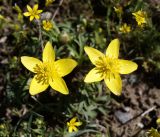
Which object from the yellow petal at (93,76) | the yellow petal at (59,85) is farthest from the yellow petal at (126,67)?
the yellow petal at (59,85)

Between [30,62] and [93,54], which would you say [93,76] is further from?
[30,62]

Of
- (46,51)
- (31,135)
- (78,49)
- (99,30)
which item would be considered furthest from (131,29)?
(31,135)

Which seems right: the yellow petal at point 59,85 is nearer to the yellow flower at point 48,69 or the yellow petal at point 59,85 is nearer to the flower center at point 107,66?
the yellow flower at point 48,69

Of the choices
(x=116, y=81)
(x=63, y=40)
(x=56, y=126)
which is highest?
(x=63, y=40)

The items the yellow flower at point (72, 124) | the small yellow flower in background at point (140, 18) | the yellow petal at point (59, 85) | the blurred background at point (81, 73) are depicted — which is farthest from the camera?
the blurred background at point (81, 73)

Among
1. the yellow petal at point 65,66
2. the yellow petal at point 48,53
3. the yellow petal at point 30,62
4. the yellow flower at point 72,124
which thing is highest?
the yellow petal at point 48,53

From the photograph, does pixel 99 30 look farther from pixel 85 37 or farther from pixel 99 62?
pixel 99 62

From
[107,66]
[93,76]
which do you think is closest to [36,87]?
[93,76]
